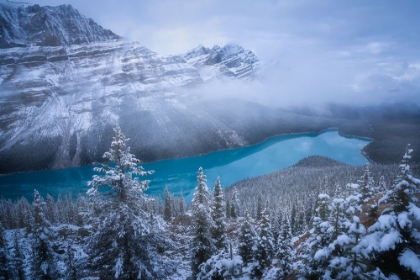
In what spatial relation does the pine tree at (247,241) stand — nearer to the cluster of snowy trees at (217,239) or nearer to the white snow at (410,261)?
the cluster of snowy trees at (217,239)

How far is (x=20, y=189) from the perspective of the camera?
5827 inches

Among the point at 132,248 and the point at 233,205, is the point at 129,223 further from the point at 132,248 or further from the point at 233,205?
the point at 233,205

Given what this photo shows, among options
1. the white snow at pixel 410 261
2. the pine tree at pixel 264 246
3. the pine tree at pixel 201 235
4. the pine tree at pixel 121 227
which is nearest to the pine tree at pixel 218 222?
the pine tree at pixel 201 235

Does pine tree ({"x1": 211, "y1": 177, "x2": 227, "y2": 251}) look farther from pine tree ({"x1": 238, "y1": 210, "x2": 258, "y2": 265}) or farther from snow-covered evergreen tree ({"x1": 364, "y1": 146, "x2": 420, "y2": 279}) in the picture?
snow-covered evergreen tree ({"x1": 364, "y1": 146, "x2": 420, "y2": 279})

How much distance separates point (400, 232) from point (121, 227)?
13.6 metres

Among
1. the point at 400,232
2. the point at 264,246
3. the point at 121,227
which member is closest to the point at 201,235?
the point at 264,246

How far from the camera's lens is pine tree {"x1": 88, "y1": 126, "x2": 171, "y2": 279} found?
41.8ft

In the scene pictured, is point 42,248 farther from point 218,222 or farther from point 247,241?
point 247,241

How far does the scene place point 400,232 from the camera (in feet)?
28.9

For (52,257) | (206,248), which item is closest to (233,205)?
(206,248)

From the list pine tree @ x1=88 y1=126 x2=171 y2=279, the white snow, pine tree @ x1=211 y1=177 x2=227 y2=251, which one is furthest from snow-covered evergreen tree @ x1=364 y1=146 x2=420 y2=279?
pine tree @ x1=211 y1=177 x2=227 y2=251

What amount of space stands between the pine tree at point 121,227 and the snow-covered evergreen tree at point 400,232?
11.4 m

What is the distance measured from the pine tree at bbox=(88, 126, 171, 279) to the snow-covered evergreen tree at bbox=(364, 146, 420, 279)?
37.4ft

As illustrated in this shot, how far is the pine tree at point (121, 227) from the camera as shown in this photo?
12750 millimetres
